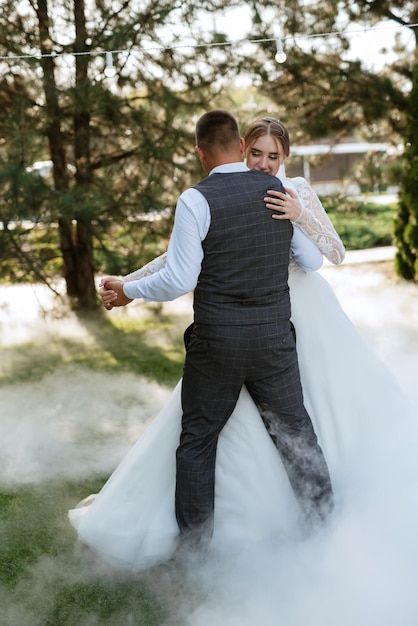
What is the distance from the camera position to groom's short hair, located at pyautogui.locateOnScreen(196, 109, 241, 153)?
217 centimetres

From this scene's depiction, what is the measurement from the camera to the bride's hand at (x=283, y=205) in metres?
2.12

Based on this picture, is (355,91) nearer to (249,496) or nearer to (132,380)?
(132,380)

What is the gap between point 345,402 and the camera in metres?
2.53

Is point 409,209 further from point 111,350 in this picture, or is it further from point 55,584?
point 55,584

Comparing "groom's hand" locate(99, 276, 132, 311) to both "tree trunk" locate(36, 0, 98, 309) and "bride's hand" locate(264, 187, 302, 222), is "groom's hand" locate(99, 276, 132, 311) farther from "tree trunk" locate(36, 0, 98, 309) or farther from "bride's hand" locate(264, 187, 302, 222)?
"tree trunk" locate(36, 0, 98, 309)

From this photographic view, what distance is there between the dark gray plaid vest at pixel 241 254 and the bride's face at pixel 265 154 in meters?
0.21

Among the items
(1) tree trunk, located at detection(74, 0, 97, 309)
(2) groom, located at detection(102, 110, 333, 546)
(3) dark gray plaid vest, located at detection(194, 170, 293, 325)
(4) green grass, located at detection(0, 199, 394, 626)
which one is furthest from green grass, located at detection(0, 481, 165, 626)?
(1) tree trunk, located at detection(74, 0, 97, 309)

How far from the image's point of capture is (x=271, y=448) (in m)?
2.41

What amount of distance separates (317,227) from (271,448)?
743mm

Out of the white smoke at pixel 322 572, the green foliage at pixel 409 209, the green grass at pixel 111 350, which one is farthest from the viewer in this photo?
the green foliage at pixel 409 209

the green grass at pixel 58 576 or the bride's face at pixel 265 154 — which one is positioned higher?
the bride's face at pixel 265 154

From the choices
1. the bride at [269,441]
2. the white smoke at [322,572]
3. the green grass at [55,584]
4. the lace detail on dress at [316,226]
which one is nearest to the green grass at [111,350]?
the white smoke at [322,572]

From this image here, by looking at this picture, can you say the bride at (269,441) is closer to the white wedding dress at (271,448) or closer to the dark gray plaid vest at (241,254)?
the white wedding dress at (271,448)

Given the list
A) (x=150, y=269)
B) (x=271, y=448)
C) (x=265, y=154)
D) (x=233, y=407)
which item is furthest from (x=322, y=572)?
(x=265, y=154)
